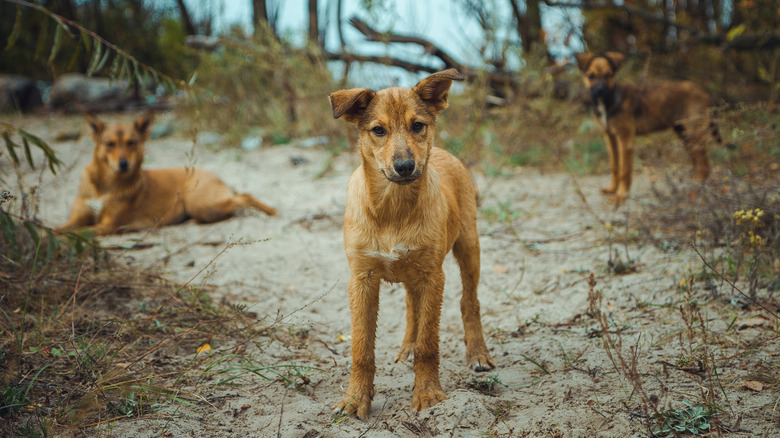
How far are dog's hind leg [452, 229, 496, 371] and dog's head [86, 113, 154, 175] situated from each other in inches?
193

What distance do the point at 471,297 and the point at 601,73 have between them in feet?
16.0

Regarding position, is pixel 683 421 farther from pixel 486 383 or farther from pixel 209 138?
pixel 209 138

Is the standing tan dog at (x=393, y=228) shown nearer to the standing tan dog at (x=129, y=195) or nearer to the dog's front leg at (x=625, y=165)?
the standing tan dog at (x=129, y=195)

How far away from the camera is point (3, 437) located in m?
2.40

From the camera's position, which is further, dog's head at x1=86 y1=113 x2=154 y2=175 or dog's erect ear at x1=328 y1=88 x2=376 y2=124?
dog's head at x1=86 y1=113 x2=154 y2=175

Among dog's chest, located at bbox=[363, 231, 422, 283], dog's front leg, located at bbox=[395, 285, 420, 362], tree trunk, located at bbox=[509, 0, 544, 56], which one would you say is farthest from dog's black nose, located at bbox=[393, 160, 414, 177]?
tree trunk, located at bbox=[509, 0, 544, 56]

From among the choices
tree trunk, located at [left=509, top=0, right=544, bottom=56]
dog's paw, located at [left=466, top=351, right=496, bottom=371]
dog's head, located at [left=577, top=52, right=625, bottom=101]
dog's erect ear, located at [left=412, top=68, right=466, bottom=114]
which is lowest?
dog's paw, located at [left=466, top=351, right=496, bottom=371]

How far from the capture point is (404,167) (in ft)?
9.32

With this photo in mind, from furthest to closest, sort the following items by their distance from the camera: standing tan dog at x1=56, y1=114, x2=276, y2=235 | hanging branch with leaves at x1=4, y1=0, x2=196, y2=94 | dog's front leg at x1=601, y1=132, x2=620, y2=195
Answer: dog's front leg at x1=601, y1=132, x2=620, y2=195 → standing tan dog at x1=56, y1=114, x2=276, y2=235 → hanging branch with leaves at x1=4, y1=0, x2=196, y2=94

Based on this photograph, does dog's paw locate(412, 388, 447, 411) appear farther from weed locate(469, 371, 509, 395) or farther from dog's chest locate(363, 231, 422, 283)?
dog's chest locate(363, 231, 422, 283)

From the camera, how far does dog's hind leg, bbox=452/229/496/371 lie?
3.57 metres

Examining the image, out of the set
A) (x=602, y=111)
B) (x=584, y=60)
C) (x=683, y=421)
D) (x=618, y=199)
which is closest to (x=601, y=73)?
(x=584, y=60)

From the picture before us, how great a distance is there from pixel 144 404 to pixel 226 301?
5.29ft

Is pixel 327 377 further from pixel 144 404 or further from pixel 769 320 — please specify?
pixel 769 320
